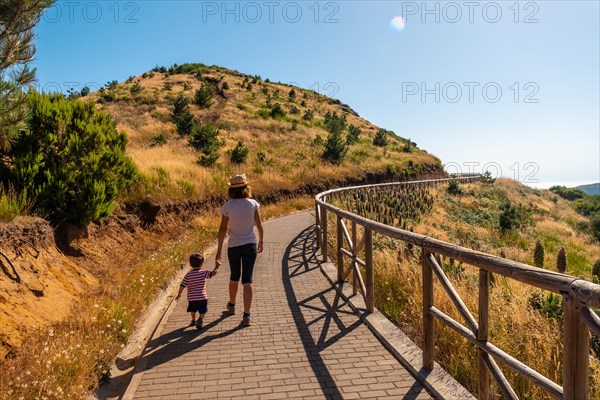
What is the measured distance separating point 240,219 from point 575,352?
4.39 meters

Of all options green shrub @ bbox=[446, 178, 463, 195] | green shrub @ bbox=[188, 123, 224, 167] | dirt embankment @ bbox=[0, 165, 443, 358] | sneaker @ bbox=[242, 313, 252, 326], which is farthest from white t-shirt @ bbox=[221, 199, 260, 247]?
green shrub @ bbox=[446, 178, 463, 195]

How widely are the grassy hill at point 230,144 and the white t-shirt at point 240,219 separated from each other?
727cm

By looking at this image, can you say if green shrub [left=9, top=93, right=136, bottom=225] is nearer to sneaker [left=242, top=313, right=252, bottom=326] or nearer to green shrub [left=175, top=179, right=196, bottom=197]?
sneaker [left=242, top=313, right=252, bottom=326]

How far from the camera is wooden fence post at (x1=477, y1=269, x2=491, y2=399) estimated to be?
11.1 feet

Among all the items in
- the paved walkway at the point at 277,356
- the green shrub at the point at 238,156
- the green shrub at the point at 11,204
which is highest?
the green shrub at the point at 238,156

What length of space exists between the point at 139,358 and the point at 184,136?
92.3 feet

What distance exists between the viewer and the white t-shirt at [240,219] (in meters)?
5.91

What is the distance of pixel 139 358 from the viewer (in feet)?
16.2

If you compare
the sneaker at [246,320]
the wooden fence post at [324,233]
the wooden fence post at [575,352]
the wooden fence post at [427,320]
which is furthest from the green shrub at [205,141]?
the wooden fence post at [575,352]

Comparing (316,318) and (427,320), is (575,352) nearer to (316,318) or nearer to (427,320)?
(427,320)

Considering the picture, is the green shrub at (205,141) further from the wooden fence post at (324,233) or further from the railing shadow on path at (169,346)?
the railing shadow on path at (169,346)

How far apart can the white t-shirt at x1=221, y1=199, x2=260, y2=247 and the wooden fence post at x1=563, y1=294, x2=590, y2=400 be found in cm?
425

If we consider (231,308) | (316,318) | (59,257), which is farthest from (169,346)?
(59,257)

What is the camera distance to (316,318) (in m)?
6.09
